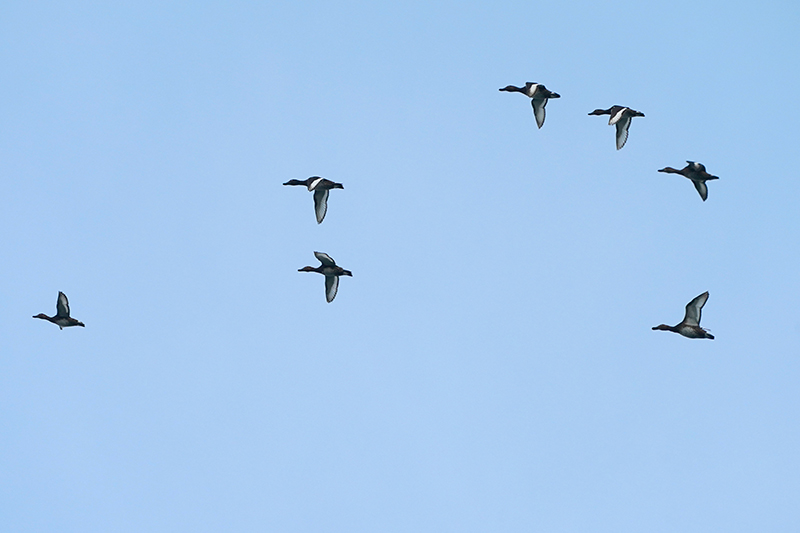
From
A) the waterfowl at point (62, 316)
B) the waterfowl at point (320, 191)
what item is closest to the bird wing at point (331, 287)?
the waterfowl at point (320, 191)

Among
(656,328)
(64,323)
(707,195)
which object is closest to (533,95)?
(707,195)

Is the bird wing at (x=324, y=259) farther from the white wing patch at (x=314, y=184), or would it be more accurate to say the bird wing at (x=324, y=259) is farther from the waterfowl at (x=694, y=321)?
the waterfowl at (x=694, y=321)

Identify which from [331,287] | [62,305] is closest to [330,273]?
[331,287]

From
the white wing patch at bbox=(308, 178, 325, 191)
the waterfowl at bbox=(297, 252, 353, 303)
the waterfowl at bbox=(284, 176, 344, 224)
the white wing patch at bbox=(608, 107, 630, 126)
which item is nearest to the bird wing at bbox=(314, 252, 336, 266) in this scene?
the waterfowl at bbox=(297, 252, 353, 303)

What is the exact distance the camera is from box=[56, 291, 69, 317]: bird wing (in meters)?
41.0

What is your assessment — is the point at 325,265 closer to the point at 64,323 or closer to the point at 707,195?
the point at 64,323

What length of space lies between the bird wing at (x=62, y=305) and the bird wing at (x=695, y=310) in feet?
73.6

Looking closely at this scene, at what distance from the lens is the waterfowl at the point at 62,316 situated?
135 feet

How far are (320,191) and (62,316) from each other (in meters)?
11.0

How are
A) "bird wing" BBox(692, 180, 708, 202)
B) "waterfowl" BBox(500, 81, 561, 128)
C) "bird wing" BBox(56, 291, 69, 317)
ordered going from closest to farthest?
1. "bird wing" BBox(692, 180, 708, 202)
2. "bird wing" BBox(56, 291, 69, 317)
3. "waterfowl" BBox(500, 81, 561, 128)

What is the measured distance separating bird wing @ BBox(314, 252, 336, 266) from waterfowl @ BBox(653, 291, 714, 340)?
488 inches

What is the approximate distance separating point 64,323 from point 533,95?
20063 millimetres

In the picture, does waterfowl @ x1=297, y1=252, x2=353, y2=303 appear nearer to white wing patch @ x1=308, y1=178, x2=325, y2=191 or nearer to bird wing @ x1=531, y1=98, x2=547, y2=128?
white wing patch @ x1=308, y1=178, x2=325, y2=191

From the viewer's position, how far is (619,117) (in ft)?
133
